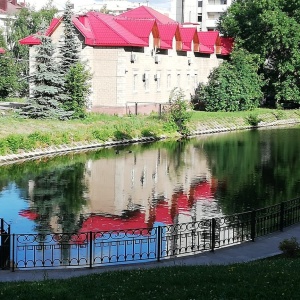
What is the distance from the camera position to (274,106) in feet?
186

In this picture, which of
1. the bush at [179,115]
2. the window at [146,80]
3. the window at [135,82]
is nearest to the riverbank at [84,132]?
the bush at [179,115]

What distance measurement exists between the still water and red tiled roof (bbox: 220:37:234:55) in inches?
856

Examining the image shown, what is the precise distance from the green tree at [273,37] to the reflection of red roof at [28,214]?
35693 millimetres

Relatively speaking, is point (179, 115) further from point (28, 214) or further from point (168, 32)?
point (28, 214)

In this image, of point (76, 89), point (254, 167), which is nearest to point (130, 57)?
point (76, 89)

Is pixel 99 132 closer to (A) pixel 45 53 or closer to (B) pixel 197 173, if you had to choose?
(A) pixel 45 53

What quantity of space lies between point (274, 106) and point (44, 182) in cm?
3662

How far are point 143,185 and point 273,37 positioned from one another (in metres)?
30.4

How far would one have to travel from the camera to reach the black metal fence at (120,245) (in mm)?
12861

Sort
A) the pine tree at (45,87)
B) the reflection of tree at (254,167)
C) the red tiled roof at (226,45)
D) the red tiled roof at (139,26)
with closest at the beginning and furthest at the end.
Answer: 1. the reflection of tree at (254,167)
2. the pine tree at (45,87)
3. the red tiled roof at (139,26)
4. the red tiled roof at (226,45)

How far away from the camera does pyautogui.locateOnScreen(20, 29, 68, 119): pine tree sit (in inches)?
1425

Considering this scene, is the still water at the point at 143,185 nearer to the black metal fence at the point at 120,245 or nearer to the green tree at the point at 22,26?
the black metal fence at the point at 120,245

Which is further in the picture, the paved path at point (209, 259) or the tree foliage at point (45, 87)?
the tree foliage at point (45, 87)

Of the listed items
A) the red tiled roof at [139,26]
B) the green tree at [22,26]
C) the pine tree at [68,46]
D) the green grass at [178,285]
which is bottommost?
the green grass at [178,285]
